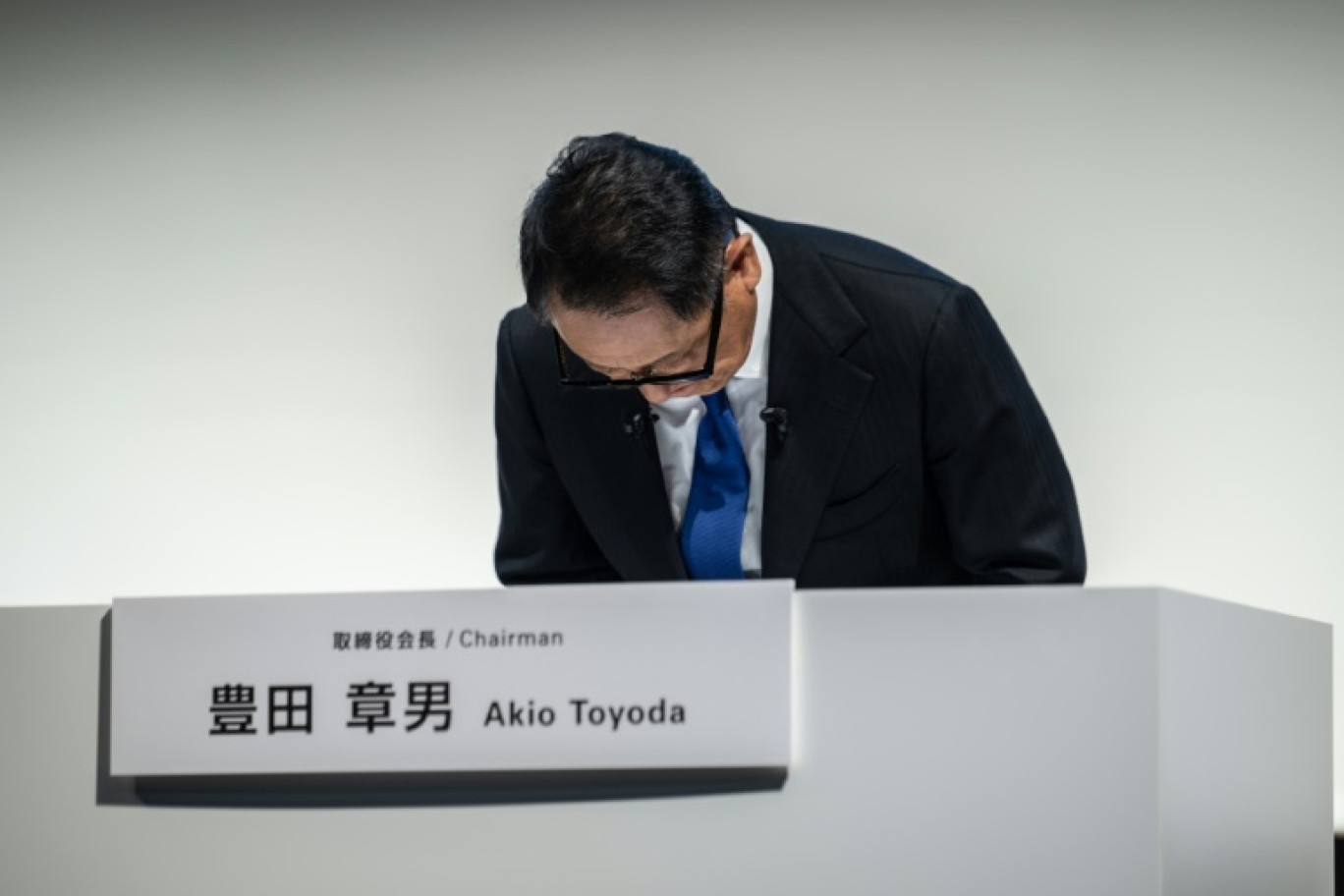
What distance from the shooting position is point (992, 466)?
154 cm

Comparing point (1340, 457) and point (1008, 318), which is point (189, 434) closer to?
point (1008, 318)

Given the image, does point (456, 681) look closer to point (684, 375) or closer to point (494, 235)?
point (684, 375)

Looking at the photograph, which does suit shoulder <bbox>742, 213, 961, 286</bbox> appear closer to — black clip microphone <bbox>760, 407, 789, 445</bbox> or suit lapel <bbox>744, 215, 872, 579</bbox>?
suit lapel <bbox>744, 215, 872, 579</bbox>

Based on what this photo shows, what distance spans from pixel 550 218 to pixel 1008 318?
1.44m

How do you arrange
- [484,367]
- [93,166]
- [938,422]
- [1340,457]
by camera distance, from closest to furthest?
1. [938,422]
2. [1340,457]
3. [484,367]
4. [93,166]

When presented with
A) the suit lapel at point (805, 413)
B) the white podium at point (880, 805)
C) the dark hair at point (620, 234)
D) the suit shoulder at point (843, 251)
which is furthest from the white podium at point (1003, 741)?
the suit shoulder at point (843, 251)

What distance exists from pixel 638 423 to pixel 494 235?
1331 millimetres

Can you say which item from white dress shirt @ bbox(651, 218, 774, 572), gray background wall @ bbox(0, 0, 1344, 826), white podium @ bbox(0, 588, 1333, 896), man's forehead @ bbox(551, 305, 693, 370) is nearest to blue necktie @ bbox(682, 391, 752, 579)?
white dress shirt @ bbox(651, 218, 774, 572)

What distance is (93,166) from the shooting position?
3051 mm

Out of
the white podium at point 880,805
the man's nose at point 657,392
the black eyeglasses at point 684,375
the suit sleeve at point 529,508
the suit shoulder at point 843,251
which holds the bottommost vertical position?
the white podium at point 880,805

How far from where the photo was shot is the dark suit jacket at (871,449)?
5.02 ft

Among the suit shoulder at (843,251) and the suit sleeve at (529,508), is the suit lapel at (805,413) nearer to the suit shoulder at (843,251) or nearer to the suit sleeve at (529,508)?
the suit shoulder at (843,251)

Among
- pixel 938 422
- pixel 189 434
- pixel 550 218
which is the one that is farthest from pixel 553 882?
pixel 189 434

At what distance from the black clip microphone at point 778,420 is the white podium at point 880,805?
21.1 inches
